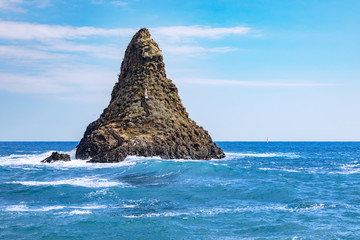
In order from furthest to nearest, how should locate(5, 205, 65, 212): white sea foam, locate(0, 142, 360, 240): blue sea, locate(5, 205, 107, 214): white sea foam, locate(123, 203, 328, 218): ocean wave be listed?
locate(5, 205, 65, 212): white sea foam, locate(5, 205, 107, 214): white sea foam, locate(123, 203, 328, 218): ocean wave, locate(0, 142, 360, 240): blue sea

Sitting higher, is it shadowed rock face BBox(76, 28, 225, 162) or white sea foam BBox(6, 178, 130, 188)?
shadowed rock face BBox(76, 28, 225, 162)

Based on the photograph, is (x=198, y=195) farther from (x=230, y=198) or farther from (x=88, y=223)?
(x=88, y=223)

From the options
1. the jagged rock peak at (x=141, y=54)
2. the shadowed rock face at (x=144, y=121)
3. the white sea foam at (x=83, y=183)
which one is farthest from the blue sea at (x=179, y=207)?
the jagged rock peak at (x=141, y=54)

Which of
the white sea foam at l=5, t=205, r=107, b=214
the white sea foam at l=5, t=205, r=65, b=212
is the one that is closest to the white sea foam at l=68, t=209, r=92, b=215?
the white sea foam at l=5, t=205, r=107, b=214

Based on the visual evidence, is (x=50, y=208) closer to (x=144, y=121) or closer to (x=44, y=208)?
(x=44, y=208)

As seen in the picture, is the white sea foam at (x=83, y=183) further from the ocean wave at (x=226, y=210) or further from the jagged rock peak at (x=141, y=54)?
the jagged rock peak at (x=141, y=54)

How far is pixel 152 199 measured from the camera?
2938 cm

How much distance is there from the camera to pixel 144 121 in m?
67.4

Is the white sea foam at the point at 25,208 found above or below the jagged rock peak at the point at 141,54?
below

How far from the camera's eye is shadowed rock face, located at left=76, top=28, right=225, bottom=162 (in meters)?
62.9

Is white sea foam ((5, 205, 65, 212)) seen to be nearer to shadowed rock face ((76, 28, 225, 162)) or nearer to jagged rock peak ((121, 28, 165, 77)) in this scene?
shadowed rock face ((76, 28, 225, 162))

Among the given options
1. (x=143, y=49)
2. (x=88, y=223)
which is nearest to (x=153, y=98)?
(x=143, y=49)

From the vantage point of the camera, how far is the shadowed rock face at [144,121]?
62.9 metres

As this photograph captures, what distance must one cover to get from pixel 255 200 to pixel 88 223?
1235cm
